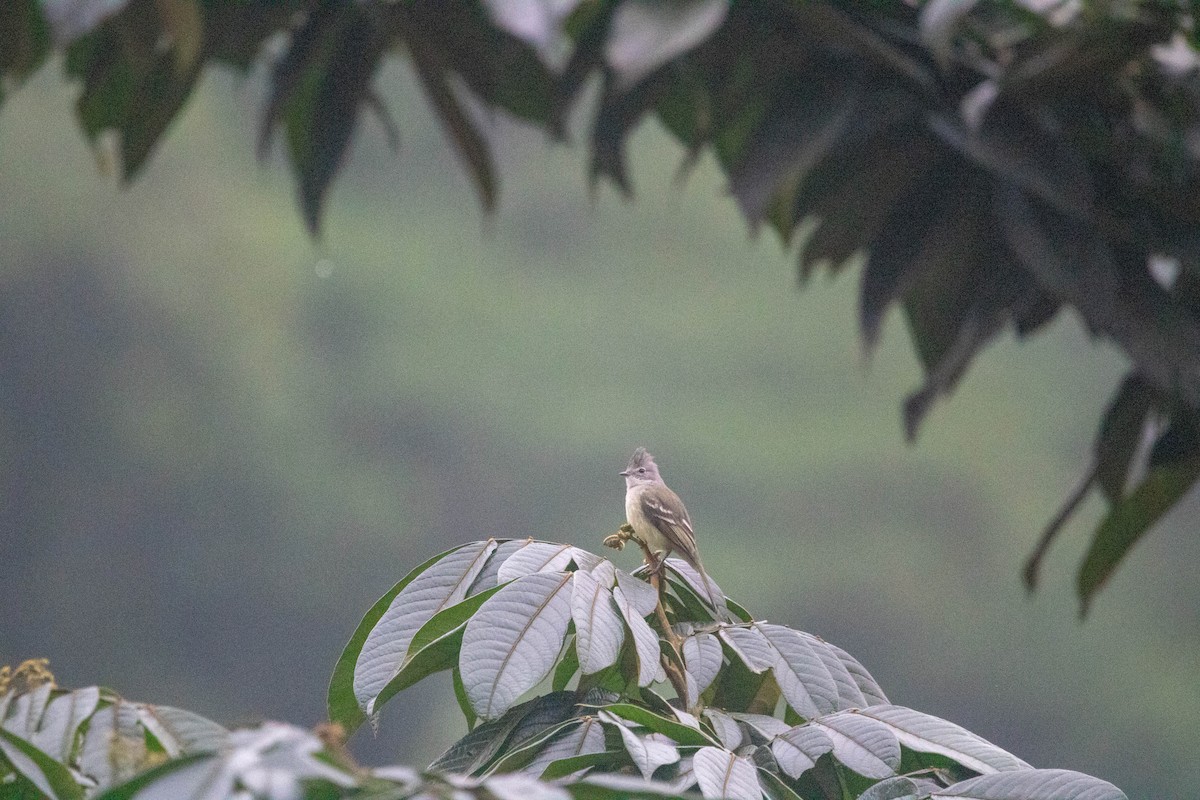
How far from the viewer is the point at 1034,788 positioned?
99 centimetres

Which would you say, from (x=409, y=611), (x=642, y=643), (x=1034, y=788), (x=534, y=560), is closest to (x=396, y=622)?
(x=409, y=611)

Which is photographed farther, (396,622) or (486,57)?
(396,622)

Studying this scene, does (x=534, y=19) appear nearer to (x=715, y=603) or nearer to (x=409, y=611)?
(x=409, y=611)

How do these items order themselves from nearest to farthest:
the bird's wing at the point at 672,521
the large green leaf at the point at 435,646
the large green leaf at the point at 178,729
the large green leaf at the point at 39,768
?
1. the large green leaf at the point at 39,768
2. the large green leaf at the point at 178,729
3. the large green leaf at the point at 435,646
4. the bird's wing at the point at 672,521

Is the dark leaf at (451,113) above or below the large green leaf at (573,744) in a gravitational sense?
above

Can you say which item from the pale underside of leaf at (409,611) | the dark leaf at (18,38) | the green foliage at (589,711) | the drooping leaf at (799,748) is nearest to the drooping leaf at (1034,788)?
the green foliage at (589,711)

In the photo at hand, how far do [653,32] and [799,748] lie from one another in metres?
0.79

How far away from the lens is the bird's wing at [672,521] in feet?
8.41

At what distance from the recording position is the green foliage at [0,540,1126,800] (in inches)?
33.0

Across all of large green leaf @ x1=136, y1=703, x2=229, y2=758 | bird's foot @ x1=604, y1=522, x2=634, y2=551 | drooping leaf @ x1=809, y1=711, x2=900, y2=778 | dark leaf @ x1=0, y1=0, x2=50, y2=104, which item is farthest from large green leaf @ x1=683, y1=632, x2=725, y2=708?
dark leaf @ x1=0, y1=0, x2=50, y2=104

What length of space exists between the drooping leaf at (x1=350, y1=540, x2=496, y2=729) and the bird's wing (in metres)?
1.30

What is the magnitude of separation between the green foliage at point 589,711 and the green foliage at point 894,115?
1.29ft

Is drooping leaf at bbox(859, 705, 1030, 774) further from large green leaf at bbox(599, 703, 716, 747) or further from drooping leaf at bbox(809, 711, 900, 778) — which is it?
large green leaf at bbox(599, 703, 716, 747)

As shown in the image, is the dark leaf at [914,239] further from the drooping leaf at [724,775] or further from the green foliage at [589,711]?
the drooping leaf at [724,775]
